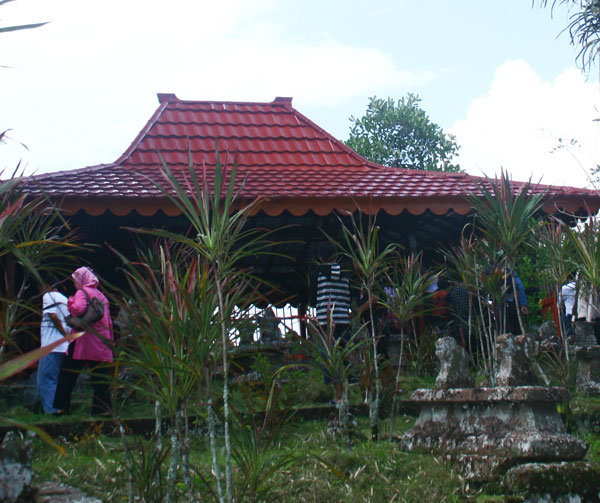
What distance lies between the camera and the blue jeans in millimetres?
5422

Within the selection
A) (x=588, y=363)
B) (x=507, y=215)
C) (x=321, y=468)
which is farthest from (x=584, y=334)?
(x=321, y=468)

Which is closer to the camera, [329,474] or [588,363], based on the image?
[329,474]

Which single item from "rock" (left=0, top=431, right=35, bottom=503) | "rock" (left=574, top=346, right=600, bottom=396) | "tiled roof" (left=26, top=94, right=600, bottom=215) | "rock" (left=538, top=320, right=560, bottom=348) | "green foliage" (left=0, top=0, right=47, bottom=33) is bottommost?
"rock" (left=0, top=431, right=35, bottom=503)

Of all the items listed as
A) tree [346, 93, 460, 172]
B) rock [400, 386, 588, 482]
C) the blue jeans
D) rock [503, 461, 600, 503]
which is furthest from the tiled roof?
tree [346, 93, 460, 172]

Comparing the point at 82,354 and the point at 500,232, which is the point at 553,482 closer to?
the point at 500,232

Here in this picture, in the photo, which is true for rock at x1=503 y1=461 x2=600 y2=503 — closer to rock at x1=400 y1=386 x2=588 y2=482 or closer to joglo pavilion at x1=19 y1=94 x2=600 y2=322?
rock at x1=400 y1=386 x2=588 y2=482

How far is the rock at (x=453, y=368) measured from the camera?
4.15 metres

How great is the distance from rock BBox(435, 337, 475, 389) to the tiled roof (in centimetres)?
145

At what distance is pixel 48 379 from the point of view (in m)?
5.47

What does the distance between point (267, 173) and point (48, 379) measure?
377 cm

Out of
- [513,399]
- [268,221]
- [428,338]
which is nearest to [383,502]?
[513,399]

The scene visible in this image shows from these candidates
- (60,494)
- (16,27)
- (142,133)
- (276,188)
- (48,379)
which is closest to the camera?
(16,27)

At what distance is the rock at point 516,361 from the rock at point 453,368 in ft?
0.99

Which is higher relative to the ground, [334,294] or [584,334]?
[334,294]
